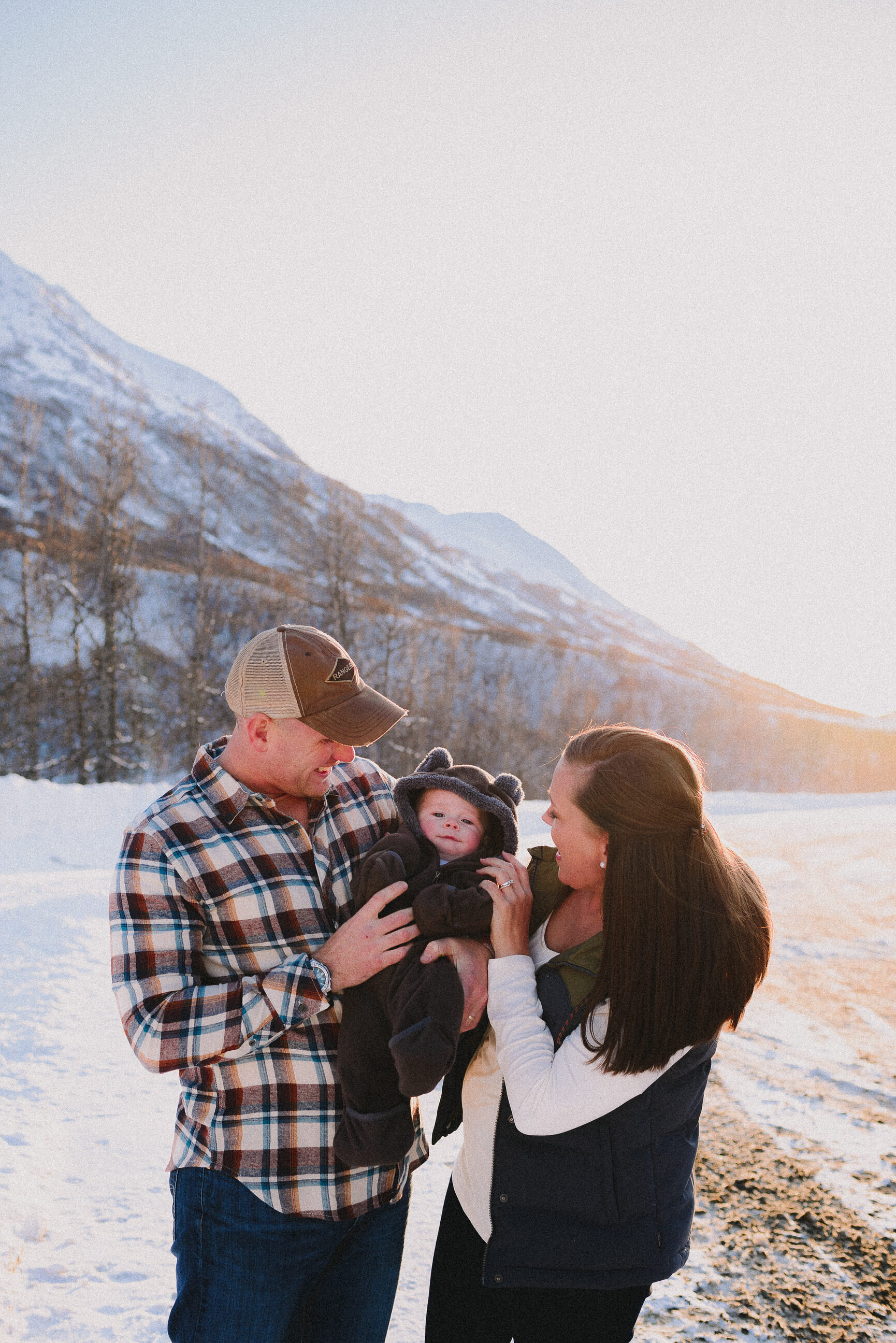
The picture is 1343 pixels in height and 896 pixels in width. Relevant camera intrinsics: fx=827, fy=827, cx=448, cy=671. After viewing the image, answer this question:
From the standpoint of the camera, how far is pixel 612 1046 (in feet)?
5.95

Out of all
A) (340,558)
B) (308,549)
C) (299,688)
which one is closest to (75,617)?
(340,558)

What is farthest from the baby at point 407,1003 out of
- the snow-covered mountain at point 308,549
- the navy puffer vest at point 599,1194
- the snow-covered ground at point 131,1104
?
the snow-covered mountain at point 308,549

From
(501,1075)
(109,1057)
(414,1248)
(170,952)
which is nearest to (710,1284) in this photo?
(414,1248)

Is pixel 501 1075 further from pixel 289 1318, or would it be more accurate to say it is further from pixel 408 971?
pixel 289 1318

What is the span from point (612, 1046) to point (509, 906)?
0.42 meters

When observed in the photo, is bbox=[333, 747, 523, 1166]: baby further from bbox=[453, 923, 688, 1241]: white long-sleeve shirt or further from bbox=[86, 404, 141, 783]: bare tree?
bbox=[86, 404, 141, 783]: bare tree

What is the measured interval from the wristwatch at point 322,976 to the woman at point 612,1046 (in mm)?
389

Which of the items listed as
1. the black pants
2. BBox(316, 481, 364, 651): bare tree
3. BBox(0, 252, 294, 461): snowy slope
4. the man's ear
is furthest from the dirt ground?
BBox(0, 252, 294, 461): snowy slope

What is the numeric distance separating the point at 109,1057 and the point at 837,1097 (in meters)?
4.58

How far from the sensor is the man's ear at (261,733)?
2119 mm

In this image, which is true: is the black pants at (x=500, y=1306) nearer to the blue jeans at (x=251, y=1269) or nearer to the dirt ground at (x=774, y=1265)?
the blue jeans at (x=251, y=1269)

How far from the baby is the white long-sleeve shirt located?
13cm

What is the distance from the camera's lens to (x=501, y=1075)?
2.09 metres

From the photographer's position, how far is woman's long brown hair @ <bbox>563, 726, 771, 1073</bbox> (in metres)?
1.82
